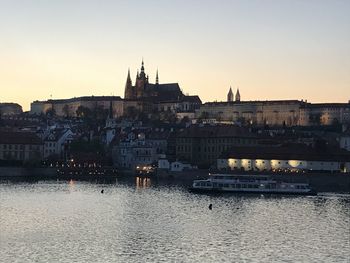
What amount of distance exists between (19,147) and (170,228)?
2865 inches

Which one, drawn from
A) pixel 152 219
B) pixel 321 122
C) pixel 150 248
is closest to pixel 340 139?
pixel 321 122

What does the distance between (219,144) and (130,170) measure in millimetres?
13384

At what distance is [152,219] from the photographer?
1896 inches

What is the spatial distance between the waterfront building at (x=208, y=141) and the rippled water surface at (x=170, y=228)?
42640mm

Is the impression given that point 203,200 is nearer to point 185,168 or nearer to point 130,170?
point 185,168

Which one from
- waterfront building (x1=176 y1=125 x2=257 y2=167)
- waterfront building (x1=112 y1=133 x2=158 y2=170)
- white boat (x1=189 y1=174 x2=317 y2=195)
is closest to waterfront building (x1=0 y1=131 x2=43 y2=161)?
waterfront building (x1=112 y1=133 x2=158 y2=170)

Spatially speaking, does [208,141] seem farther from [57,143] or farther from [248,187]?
[248,187]

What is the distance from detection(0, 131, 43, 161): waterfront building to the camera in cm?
11175

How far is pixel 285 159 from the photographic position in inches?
3632

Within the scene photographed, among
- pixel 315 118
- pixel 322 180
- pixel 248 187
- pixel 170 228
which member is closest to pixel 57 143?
pixel 322 180

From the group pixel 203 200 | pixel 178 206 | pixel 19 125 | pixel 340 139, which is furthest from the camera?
pixel 19 125

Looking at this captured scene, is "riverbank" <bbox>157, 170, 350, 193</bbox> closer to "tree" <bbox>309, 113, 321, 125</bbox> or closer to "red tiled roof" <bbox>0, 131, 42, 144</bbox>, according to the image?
"red tiled roof" <bbox>0, 131, 42, 144</bbox>

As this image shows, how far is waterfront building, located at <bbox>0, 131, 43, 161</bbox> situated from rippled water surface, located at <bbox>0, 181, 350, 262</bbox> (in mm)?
46387

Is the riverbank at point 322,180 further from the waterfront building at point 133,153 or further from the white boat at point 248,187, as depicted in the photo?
the waterfront building at point 133,153
